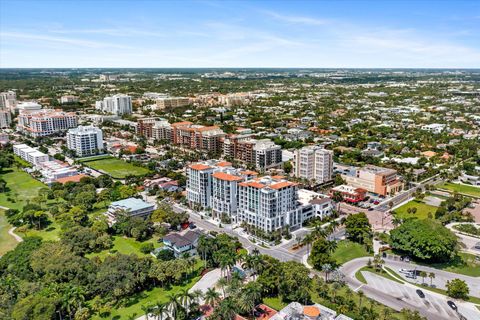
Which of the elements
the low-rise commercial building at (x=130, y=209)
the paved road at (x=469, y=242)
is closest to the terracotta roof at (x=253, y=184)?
the low-rise commercial building at (x=130, y=209)

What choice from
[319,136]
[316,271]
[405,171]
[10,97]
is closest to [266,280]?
[316,271]

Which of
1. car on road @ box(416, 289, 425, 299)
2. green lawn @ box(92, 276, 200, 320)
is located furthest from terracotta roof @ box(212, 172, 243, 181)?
car on road @ box(416, 289, 425, 299)

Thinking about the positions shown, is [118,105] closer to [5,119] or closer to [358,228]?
[5,119]

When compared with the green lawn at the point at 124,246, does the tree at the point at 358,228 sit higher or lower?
higher

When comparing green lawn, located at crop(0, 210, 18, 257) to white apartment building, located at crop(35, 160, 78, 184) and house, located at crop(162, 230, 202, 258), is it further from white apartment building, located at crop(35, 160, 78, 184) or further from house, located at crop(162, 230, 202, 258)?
house, located at crop(162, 230, 202, 258)

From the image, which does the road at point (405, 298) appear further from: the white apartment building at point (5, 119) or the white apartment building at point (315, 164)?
the white apartment building at point (5, 119)

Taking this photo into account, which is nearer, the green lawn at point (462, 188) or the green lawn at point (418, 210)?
the green lawn at point (418, 210)
